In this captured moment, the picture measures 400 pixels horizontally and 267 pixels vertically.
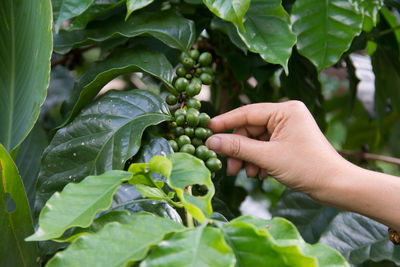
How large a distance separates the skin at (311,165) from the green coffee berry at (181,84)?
77 millimetres

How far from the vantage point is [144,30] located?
0.73 meters

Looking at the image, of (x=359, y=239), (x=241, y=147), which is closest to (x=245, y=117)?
(x=241, y=147)

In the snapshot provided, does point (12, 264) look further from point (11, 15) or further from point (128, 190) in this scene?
point (11, 15)

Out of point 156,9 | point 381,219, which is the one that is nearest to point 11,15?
point 156,9

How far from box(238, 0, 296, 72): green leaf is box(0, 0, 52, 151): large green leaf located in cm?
29

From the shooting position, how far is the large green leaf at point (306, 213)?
0.96m

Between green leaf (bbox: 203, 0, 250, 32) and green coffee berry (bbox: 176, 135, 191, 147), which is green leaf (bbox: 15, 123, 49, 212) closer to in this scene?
green coffee berry (bbox: 176, 135, 191, 147)

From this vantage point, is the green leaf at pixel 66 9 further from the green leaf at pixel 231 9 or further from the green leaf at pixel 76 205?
the green leaf at pixel 76 205

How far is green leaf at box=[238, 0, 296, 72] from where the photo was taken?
2.24ft

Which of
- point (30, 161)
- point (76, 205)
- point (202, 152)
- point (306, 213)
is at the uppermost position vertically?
point (76, 205)

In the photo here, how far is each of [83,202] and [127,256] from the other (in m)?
0.09

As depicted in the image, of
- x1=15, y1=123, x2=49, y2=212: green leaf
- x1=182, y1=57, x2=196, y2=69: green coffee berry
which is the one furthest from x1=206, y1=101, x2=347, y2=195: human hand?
x1=15, y1=123, x2=49, y2=212: green leaf

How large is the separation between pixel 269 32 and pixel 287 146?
19 cm

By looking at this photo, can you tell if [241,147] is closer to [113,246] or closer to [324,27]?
[324,27]
